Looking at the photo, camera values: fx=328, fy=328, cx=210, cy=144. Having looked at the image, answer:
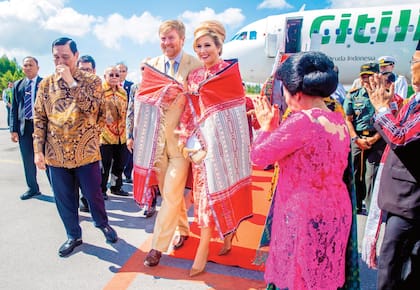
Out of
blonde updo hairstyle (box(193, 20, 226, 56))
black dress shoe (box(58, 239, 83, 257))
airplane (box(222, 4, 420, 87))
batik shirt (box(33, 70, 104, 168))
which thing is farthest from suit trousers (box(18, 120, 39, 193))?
airplane (box(222, 4, 420, 87))

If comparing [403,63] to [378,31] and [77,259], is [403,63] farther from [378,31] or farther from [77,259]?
[77,259]

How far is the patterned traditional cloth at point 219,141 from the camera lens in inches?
101

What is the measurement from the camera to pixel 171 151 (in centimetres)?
287

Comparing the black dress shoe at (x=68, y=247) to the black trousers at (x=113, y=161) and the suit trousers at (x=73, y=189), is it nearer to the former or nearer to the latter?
the suit trousers at (x=73, y=189)

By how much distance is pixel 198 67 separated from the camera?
9.30 feet

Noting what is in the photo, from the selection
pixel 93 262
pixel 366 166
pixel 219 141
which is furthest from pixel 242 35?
pixel 93 262

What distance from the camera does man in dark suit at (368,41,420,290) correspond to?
1929mm

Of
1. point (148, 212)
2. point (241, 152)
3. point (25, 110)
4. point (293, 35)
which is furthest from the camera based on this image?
point (293, 35)

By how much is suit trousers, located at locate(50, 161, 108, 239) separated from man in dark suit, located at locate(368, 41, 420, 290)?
240 centimetres

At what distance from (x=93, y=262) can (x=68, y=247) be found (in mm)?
315

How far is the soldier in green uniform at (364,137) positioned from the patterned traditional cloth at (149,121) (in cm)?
235

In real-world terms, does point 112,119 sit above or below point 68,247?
above

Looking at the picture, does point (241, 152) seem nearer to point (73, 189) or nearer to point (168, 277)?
point (168, 277)

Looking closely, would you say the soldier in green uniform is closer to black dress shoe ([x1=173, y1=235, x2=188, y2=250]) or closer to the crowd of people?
the crowd of people
